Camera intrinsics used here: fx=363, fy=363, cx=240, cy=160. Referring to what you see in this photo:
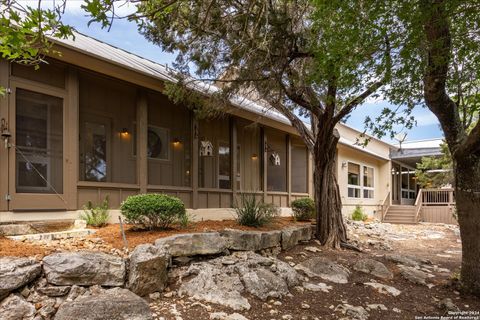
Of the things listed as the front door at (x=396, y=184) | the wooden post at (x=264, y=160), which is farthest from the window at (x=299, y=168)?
the front door at (x=396, y=184)

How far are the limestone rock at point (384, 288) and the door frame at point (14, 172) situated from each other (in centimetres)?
532

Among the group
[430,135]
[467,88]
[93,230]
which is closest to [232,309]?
[93,230]

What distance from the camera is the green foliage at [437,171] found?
665 inches

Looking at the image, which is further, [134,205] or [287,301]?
[134,205]

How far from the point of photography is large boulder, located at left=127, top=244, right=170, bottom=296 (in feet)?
14.7

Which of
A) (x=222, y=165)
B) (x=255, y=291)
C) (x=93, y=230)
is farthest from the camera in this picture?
(x=222, y=165)

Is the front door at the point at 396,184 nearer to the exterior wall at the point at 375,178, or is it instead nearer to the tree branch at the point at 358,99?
the exterior wall at the point at 375,178

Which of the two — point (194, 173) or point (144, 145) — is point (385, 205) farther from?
point (144, 145)

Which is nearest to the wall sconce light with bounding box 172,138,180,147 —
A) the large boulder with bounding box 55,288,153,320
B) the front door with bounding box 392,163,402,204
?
the large boulder with bounding box 55,288,153,320

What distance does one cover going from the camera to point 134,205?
223 inches

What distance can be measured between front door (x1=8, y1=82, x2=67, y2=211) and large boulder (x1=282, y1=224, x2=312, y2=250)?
163 inches

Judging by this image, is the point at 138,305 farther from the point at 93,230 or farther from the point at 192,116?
the point at 192,116

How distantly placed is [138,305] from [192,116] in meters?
5.49

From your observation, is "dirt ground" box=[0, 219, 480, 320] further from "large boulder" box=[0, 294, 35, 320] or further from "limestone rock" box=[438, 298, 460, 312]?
"large boulder" box=[0, 294, 35, 320]
